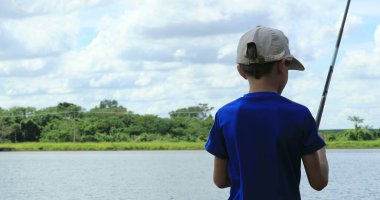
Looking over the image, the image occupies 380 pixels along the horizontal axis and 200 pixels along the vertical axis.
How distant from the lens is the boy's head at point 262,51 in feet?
7.87

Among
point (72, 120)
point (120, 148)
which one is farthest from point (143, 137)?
point (72, 120)

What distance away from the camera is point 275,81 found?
2451 millimetres

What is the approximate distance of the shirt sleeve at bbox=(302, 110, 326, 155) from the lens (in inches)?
92.4

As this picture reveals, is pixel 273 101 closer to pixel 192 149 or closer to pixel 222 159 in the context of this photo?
pixel 222 159

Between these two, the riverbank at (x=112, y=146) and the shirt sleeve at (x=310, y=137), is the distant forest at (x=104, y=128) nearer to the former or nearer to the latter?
the riverbank at (x=112, y=146)

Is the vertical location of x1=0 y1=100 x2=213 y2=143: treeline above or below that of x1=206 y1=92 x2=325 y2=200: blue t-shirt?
above

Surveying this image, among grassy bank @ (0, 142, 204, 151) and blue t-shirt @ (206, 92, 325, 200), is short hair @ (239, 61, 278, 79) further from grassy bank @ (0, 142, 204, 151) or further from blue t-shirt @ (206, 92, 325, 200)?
grassy bank @ (0, 142, 204, 151)

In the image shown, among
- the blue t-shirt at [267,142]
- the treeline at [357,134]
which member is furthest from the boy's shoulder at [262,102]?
the treeline at [357,134]

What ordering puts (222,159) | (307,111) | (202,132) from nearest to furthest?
(307,111) < (222,159) < (202,132)

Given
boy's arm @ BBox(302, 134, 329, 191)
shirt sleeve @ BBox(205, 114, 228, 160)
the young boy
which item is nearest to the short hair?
the young boy

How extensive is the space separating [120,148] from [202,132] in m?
10.8

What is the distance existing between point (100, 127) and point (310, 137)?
3871 inches

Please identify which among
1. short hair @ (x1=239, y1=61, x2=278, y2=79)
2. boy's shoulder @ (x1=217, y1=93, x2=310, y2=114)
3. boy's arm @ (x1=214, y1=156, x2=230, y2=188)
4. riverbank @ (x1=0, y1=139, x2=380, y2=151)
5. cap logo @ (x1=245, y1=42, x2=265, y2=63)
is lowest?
boy's arm @ (x1=214, y1=156, x2=230, y2=188)

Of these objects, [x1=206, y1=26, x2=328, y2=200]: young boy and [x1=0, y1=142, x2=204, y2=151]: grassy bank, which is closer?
[x1=206, y1=26, x2=328, y2=200]: young boy
